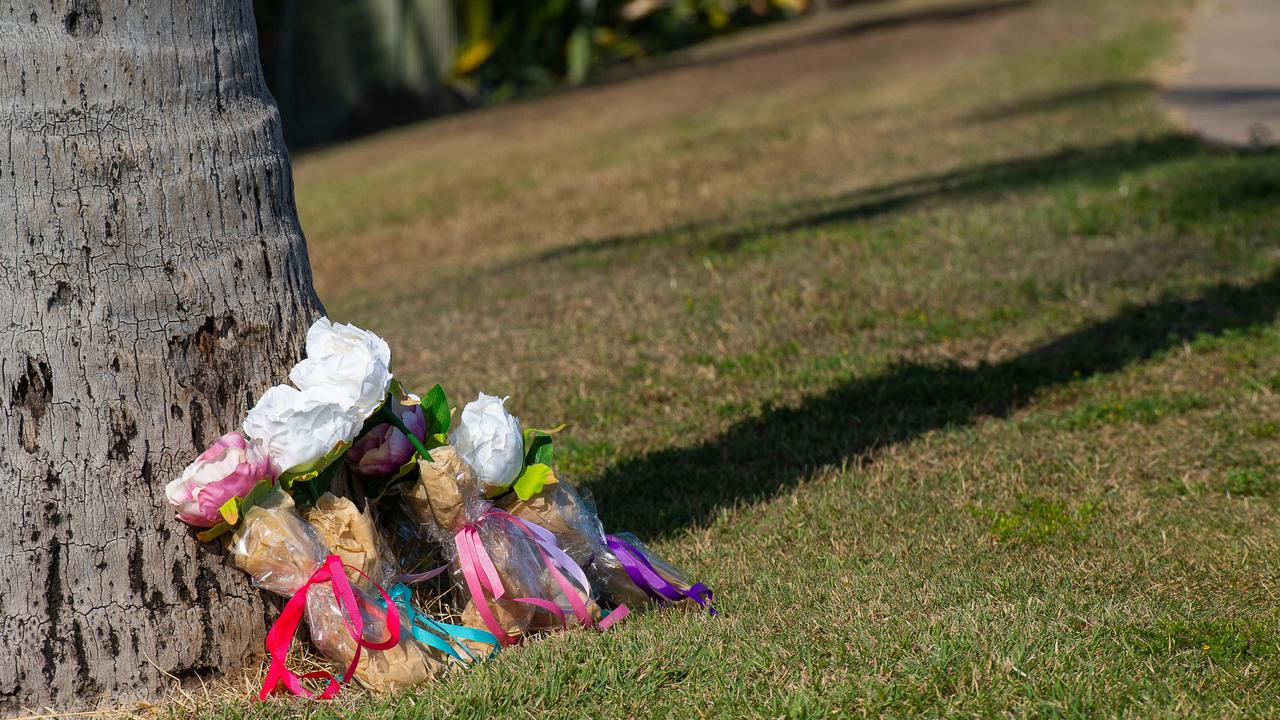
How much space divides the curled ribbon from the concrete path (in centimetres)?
776

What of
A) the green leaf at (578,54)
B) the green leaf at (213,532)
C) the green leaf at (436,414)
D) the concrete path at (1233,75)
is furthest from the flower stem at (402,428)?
the green leaf at (578,54)

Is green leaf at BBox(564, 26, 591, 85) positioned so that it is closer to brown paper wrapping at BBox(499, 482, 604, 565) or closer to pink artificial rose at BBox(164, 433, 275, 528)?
brown paper wrapping at BBox(499, 482, 604, 565)

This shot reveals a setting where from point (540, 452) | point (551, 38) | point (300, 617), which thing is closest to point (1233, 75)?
point (551, 38)

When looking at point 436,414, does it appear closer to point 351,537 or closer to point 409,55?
point 351,537

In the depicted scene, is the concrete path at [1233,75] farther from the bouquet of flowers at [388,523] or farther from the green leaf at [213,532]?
the green leaf at [213,532]

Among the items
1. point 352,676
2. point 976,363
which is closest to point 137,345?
point 352,676

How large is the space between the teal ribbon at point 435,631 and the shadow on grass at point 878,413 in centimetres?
104

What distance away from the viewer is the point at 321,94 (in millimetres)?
20172

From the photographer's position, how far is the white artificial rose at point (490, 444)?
11.1 ft

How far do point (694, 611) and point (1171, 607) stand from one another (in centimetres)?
117

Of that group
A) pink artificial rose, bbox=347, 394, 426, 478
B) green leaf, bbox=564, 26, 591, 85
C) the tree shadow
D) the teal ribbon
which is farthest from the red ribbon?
green leaf, bbox=564, 26, 591, 85

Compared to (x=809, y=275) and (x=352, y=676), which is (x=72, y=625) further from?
(x=809, y=275)

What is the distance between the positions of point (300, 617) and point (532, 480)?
2.18ft

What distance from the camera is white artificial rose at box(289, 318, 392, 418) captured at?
10.3 ft
